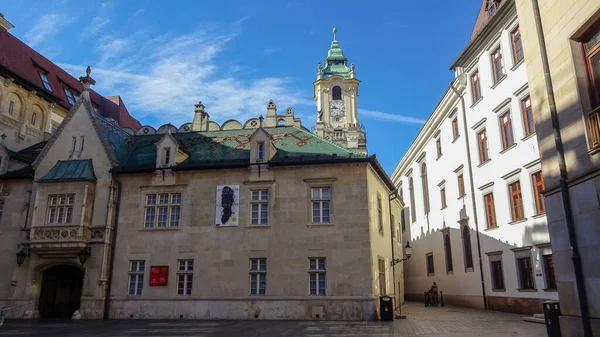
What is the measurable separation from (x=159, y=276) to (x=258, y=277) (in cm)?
525

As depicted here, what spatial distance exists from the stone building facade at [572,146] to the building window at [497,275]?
1484cm

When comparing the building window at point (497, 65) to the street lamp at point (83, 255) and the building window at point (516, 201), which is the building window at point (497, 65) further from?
the street lamp at point (83, 255)

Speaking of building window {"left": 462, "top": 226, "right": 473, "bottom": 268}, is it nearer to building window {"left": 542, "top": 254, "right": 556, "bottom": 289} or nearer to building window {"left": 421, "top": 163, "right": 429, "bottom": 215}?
building window {"left": 542, "top": 254, "right": 556, "bottom": 289}

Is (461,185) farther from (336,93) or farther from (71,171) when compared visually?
(336,93)

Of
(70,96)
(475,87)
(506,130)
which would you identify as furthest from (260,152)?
(70,96)

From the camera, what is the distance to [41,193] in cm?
2461

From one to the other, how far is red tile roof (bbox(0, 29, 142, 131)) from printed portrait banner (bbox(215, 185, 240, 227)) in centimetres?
2069

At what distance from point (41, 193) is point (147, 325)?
10638mm

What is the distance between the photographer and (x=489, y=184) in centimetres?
2578

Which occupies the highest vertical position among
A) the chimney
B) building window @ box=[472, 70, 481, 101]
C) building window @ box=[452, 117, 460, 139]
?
the chimney

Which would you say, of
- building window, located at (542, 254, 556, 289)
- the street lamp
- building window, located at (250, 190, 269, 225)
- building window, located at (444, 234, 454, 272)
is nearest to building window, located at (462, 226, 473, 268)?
building window, located at (444, 234, 454, 272)

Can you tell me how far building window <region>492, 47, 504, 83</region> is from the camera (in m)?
25.0

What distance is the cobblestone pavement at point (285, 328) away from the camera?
16.0 meters

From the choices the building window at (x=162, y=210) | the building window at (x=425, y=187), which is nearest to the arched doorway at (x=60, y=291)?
the building window at (x=162, y=210)
